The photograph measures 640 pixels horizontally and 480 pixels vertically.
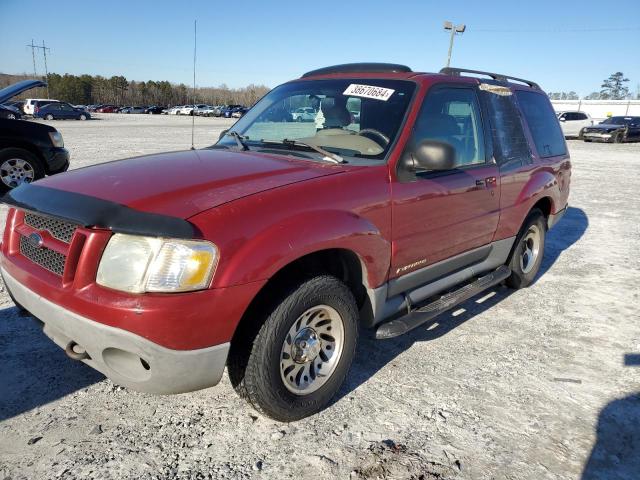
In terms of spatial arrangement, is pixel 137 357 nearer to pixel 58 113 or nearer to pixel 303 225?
pixel 303 225

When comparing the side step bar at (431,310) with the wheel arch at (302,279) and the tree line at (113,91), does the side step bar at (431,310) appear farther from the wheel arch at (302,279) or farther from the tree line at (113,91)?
the tree line at (113,91)

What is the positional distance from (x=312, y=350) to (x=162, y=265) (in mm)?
1021

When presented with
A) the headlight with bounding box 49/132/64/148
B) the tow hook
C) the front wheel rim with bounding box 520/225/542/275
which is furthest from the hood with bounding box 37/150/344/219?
the headlight with bounding box 49/132/64/148

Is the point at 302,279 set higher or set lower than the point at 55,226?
lower

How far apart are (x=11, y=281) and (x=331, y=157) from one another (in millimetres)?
1930

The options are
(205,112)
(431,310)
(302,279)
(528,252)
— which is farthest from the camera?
(205,112)

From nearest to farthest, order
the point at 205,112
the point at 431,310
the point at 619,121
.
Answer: the point at 431,310, the point at 619,121, the point at 205,112

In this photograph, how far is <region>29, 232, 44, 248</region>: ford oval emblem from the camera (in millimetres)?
2449

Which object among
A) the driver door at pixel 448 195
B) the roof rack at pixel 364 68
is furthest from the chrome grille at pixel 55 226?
the roof rack at pixel 364 68

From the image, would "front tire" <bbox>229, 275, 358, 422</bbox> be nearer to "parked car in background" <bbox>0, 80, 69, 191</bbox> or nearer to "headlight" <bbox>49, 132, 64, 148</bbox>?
"parked car in background" <bbox>0, 80, 69, 191</bbox>

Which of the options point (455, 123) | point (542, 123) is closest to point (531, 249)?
point (542, 123)

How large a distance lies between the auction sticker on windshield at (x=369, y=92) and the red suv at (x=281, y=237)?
0.6 inches

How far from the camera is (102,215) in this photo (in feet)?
7.09

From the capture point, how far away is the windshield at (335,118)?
3205 millimetres
